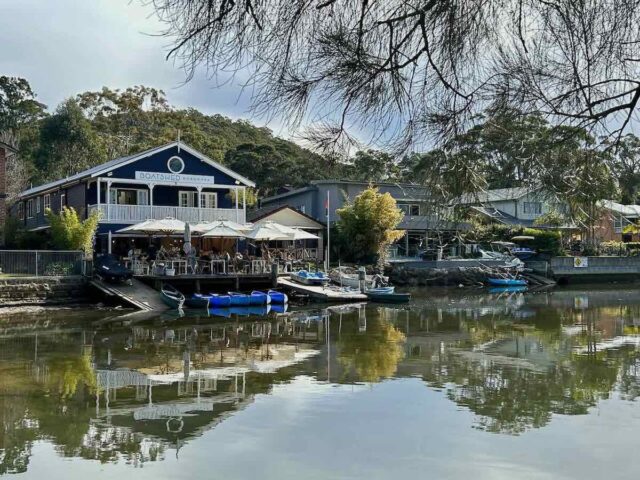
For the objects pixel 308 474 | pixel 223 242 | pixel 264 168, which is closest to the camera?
pixel 308 474

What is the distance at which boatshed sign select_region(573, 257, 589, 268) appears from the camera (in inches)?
1693

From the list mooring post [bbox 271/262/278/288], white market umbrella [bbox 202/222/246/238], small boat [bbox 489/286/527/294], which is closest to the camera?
white market umbrella [bbox 202/222/246/238]

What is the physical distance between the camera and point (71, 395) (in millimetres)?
11938

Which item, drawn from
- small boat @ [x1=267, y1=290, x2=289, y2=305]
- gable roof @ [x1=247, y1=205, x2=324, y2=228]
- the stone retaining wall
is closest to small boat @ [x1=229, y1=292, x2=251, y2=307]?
small boat @ [x1=267, y1=290, x2=289, y2=305]

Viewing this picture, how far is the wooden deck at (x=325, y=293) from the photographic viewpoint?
28891 millimetres

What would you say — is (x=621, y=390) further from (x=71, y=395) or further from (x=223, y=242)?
(x=223, y=242)

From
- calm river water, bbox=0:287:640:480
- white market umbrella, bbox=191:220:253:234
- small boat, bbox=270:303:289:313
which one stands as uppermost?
white market umbrella, bbox=191:220:253:234

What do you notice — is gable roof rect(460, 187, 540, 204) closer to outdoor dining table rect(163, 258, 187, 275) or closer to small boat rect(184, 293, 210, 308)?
small boat rect(184, 293, 210, 308)

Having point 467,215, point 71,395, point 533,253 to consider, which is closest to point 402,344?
point 71,395

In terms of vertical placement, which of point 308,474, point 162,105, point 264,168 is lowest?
point 308,474

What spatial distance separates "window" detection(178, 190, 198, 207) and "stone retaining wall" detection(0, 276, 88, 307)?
Result: 28.4 feet

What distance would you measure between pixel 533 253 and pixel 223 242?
21.0 meters

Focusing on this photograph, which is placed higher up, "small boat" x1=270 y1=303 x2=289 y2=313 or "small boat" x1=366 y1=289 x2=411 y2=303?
"small boat" x1=366 y1=289 x2=411 y2=303

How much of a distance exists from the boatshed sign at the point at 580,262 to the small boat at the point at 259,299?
2440 centimetres
